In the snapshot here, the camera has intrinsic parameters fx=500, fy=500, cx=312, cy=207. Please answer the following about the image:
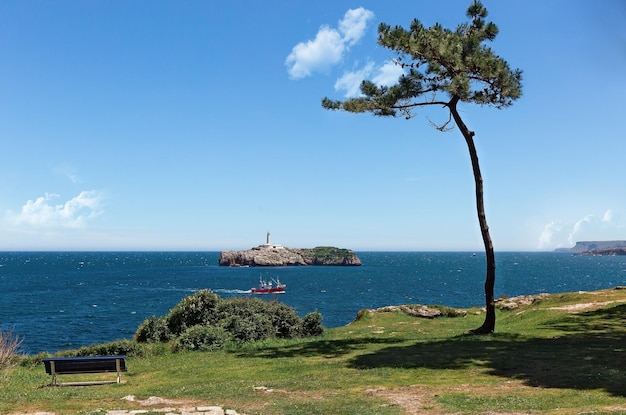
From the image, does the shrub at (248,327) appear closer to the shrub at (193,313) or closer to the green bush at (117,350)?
the shrub at (193,313)

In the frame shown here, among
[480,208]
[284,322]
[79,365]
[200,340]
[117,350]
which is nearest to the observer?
[79,365]

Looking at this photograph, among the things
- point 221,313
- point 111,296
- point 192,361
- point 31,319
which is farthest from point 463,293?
point 192,361

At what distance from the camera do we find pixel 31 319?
6316 centimetres

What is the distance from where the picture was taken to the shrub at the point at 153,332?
936 inches

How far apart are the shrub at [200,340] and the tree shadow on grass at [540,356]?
7.03 metres

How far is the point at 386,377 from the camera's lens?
521 inches

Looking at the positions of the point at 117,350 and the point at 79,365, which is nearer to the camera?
the point at 79,365

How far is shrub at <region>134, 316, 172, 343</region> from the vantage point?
2377 centimetres

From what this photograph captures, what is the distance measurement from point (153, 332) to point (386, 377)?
14350 millimetres

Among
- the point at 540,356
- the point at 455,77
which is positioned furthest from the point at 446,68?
the point at 540,356

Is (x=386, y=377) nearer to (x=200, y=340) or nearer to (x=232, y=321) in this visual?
(x=200, y=340)

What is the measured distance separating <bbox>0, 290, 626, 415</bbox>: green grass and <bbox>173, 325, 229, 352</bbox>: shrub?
736 millimetres

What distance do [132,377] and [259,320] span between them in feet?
26.0

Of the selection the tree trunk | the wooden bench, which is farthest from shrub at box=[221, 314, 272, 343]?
the tree trunk
